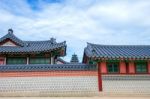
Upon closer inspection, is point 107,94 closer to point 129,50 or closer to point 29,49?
point 129,50

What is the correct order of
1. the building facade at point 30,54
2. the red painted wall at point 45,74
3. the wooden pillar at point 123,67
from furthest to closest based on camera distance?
the building facade at point 30,54 → the wooden pillar at point 123,67 → the red painted wall at point 45,74

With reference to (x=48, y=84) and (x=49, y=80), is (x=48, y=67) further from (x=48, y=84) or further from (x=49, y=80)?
(x=48, y=84)

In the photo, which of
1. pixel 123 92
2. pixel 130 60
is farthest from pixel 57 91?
pixel 130 60

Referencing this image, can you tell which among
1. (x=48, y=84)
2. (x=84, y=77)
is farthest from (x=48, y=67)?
(x=84, y=77)

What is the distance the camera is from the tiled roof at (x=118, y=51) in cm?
2309

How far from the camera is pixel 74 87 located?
71.5 feet

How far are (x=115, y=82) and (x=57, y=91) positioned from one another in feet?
16.6

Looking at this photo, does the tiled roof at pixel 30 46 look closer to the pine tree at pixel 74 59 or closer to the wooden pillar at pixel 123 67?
the wooden pillar at pixel 123 67

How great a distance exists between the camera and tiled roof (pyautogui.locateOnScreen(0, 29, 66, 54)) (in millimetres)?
25703

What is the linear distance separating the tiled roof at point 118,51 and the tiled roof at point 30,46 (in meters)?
3.45

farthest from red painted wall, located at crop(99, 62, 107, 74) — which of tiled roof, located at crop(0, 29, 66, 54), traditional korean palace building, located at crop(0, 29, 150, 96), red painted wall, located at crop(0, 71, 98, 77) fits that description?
tiled roof, located at crop(0, 29, 66, 54)

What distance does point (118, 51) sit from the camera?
25344 millimetres

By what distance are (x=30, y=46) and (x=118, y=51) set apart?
9483 mm

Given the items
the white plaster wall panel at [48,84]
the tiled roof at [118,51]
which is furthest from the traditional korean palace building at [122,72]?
the white plaster wall panel at [48,84]
